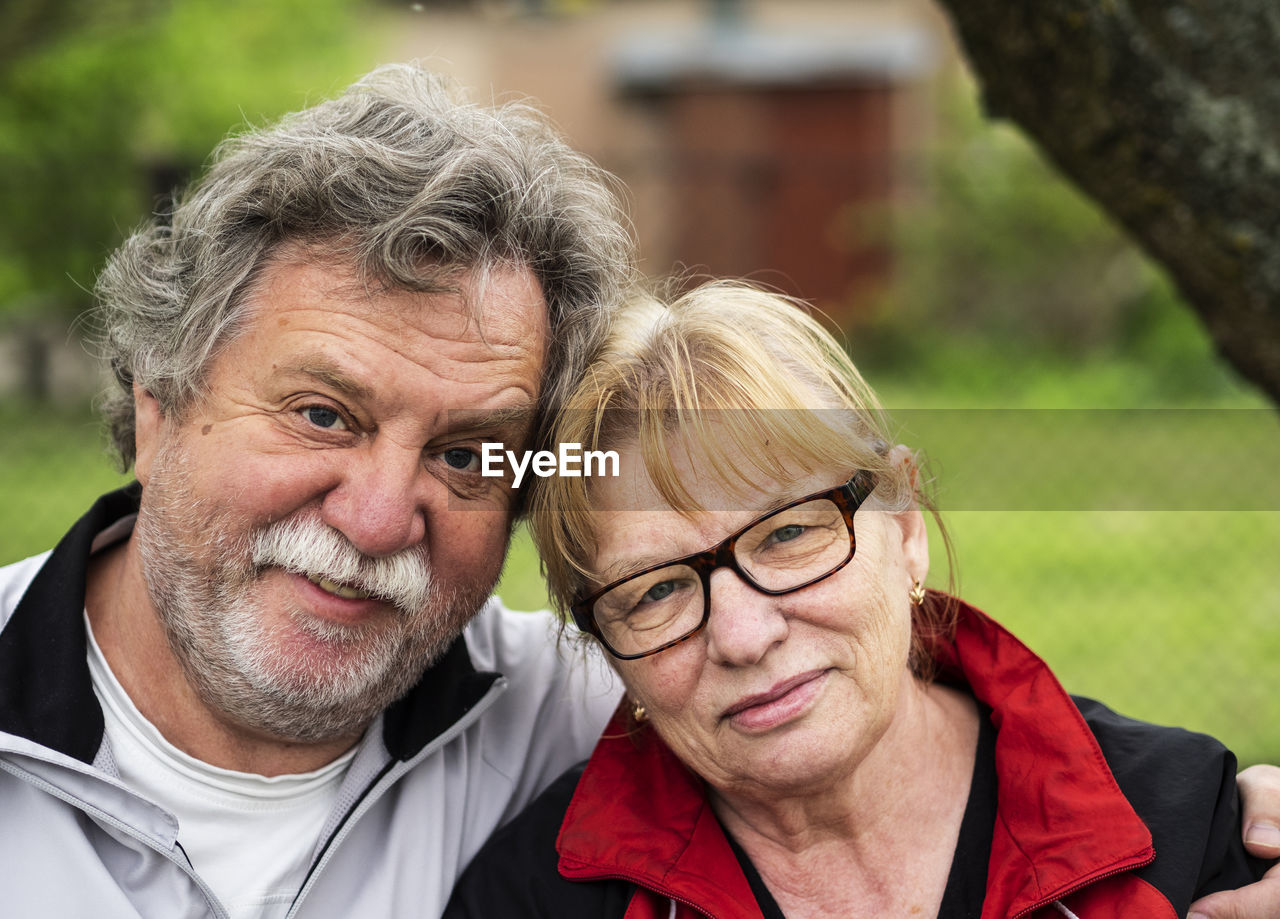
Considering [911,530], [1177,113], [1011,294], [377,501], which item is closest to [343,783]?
[377,501]

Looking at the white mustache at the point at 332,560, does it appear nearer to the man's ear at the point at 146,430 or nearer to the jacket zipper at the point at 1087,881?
the man's ear at the point at 146,430

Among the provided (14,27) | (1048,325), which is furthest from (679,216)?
A: (14,27)

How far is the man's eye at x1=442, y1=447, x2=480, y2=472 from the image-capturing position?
2334mm

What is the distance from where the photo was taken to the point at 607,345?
2.41 m

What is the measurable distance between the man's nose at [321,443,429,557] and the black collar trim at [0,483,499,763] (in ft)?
1.34

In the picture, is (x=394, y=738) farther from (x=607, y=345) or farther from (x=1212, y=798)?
(x=1212, y=798)

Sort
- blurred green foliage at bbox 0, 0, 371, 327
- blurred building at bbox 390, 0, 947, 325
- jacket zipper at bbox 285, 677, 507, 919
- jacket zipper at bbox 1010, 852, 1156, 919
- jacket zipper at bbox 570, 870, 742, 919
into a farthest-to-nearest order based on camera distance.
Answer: blurred building at bbox 390, 0, 947, 325, blurred green foliage at bbox 0, 0, 371, 327, jacket zipper at bbox 285, 677, 507, 919, jacket zipper at bbox 570, 870, 742, 919, jacket zipper at bbox 1010, 852, 1156, 919

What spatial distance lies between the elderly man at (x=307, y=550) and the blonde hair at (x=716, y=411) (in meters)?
0.14

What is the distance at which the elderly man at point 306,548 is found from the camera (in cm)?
220

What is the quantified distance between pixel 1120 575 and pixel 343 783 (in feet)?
21.0

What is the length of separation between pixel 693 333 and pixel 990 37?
44.2 inches

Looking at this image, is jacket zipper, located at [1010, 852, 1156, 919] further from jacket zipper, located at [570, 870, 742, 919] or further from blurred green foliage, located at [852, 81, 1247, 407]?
blurred green foliage, located at [852, 81, 1247, 407]

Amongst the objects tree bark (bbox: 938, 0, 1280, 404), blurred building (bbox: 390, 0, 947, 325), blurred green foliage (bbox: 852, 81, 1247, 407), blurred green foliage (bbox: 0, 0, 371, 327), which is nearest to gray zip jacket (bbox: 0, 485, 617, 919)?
tree bark (bbox: 938, 0, 1280, 404)

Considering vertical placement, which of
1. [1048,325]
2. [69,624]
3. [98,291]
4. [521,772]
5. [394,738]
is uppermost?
[98,291]
